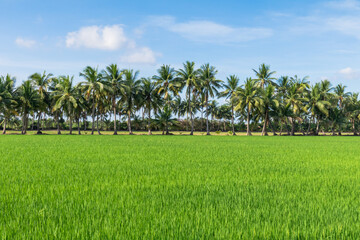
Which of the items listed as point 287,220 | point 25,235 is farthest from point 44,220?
point 287,220

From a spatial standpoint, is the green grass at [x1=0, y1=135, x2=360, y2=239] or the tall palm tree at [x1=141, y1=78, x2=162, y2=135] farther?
the tall palm tree at [x1=141, y1=78, x2=162, y2=135]

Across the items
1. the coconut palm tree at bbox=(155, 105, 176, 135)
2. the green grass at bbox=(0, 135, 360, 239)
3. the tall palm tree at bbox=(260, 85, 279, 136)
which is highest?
the tall palm tree at bbox=(260, 85, 279, 136)

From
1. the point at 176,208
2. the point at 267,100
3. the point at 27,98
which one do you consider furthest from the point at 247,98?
the point at 176,208

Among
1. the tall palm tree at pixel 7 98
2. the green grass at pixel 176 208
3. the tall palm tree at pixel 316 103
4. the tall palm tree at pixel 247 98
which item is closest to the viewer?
the green grass at pixel 176 208

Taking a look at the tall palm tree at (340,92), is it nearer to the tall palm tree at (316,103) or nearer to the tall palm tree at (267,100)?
the tall palm tree at (316,103)

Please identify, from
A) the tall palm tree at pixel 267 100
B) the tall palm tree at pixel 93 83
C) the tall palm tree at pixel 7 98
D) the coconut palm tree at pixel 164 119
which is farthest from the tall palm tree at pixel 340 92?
the tall palm tree at pixel 7 98

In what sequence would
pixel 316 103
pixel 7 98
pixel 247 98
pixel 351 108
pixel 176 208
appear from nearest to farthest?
pixel 176 208
pixel 7 98
pixel 247 98
pixel 316 103
pixel 351 108

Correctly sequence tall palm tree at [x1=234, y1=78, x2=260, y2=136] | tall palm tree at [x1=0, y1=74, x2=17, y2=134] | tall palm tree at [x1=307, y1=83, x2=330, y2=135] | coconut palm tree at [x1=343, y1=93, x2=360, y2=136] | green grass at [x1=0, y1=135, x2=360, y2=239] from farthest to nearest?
coconut palm tree at [x1=343, y1=93, x2=360, y2=136] → tall palm tree at [x1=307, y1=83, x2=330, y2=135] → tall palm tree at [x1=234, y1=78, x2=260, y2=136] → tall palm tree at [x1=0, y1=74, x2=17, y2=134] → green grass at [x1=0, y1=135, x2=360, y2=239]

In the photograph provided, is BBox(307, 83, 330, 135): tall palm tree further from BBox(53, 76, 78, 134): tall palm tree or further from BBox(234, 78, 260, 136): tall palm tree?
BBox(53, 76, 78, 134): tall palm tree

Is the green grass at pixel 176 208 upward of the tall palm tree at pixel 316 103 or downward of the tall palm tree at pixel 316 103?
downward

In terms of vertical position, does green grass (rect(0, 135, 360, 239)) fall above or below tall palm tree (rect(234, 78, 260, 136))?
below

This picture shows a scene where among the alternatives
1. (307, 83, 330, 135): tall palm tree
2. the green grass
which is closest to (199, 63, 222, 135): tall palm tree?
(307, 83, 330, 135): tall palm tree

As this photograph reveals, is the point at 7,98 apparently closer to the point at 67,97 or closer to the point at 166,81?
the point at 67,97

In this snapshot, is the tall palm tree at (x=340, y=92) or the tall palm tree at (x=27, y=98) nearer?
the tall palm tree at (x=27, y=98)
